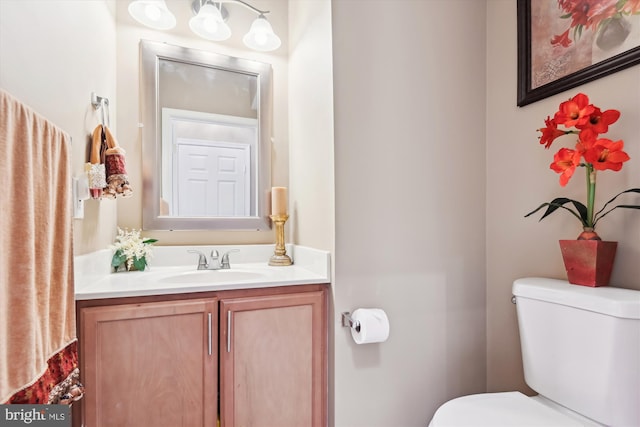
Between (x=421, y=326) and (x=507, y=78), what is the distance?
1.17 meters

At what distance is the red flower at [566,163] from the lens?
3.33 feet

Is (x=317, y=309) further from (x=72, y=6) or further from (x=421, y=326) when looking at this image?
(x=72, y=6)

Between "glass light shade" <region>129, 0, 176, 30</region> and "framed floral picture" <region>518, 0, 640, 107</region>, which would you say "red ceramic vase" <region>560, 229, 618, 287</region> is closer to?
"framed floral picture" <region>518, 0, 640, 107</region>

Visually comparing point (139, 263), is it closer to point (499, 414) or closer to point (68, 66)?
point (68, 66)

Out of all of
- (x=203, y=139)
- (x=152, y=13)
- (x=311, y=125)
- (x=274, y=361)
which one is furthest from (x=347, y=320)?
(x=152, y=13)

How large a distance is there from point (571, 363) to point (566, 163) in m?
0.63

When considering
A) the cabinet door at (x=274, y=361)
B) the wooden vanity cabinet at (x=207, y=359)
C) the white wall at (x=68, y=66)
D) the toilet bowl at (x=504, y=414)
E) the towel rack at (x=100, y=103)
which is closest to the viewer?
the white wall at (x=68, y=66)

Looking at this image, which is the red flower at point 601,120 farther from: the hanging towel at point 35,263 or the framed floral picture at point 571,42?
the hanging towel at point 35,263

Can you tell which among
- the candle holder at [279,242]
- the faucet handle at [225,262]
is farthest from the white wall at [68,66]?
the candle holder at [279,242]

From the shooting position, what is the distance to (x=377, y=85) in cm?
135

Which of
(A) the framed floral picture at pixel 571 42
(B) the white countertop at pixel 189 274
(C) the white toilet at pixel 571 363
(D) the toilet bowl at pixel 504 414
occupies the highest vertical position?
(A) the framed floral picture at pixel 571 42

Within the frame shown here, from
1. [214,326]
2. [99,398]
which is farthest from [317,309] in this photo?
[99,398]

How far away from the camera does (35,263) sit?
2.61ft

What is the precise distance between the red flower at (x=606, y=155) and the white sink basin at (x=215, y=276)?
127 cm
